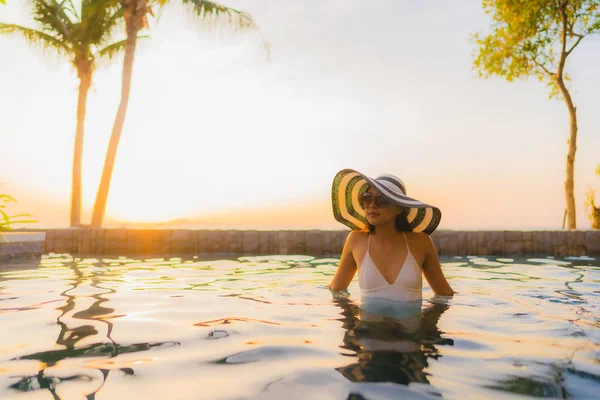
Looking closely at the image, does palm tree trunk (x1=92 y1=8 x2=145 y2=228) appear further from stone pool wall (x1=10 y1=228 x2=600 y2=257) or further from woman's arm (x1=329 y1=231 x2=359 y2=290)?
woman's arm (x1=329 y1=231 x2=359 y2=290)

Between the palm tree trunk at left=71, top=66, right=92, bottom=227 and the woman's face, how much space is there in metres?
13.1

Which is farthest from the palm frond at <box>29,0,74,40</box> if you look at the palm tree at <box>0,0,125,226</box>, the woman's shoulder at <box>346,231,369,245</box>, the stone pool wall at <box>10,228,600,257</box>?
the woman's shoulder at <box>346,231,369,245</box>

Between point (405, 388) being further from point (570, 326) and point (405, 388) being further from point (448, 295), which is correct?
point (448, 295)

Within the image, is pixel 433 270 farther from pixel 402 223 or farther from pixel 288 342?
pixel 288 342

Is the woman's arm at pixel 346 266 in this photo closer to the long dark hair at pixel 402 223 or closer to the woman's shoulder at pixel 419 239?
the long dark hair at pixel 402 223

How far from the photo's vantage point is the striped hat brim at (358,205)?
3761mm

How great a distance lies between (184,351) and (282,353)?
541 millimetres

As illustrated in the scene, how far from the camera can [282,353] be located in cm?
266

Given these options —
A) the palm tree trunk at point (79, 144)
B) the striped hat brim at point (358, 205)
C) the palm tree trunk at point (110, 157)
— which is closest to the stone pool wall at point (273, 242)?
the palm tree trunk at point (110, 157)

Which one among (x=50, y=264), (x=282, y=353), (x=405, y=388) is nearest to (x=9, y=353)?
(x=282, y=353)

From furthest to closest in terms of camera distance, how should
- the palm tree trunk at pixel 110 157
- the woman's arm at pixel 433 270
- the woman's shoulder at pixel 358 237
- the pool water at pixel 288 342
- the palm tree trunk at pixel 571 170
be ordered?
the palm tree trunk at pixel 571 170
the palm tree trunk at pixel 110 157
the woman's shoulder at pixel 358 237
the woman's arm at pixel 433 270
the pool water at pixel 288 342

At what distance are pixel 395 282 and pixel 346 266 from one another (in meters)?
0.64

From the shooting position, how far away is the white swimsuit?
3719mm

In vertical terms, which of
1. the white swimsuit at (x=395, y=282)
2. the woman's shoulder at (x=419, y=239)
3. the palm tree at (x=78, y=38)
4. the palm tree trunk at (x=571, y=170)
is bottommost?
the white swimsuit at (x=395, y=282)
